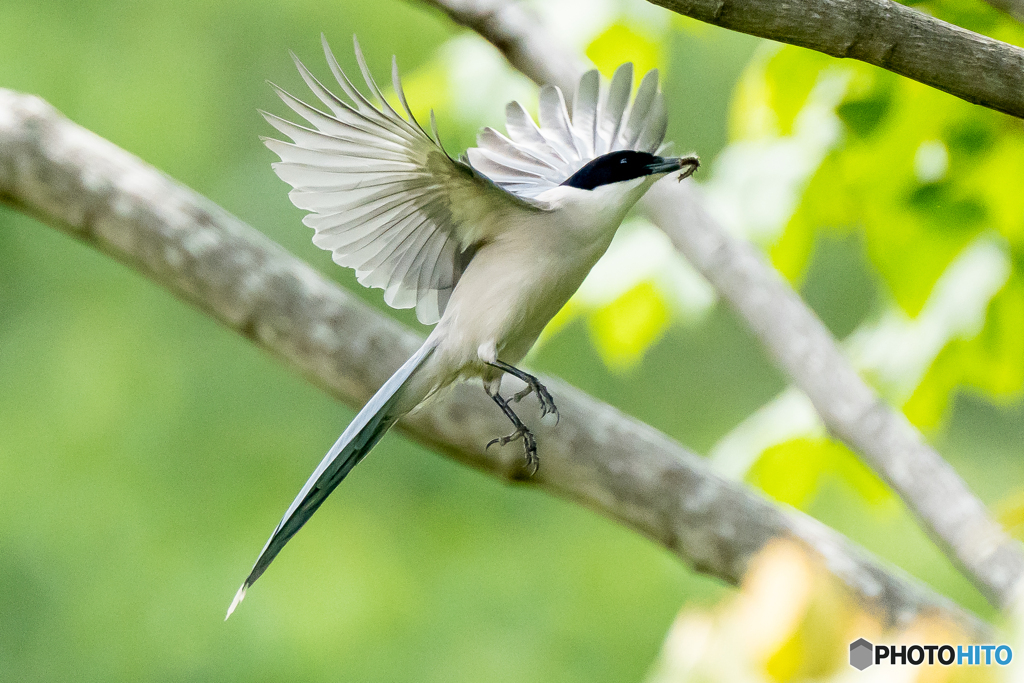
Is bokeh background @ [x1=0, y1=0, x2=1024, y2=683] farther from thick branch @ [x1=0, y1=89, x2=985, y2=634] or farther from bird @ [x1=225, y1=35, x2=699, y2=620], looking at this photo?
bird @ [x1=225, y1=35, x2=699, y2=620]

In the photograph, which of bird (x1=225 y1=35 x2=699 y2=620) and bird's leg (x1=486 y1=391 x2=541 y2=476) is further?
bird's leg (x1=486 y1=391 x2=541 y2=476)

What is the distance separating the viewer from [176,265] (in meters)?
1.62

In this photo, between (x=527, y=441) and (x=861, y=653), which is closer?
(x=861, y=653)

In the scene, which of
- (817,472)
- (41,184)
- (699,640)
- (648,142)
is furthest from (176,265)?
(699,640)

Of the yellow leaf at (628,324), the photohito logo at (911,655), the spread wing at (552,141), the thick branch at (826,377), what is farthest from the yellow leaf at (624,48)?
the photohito logo at (911,655)

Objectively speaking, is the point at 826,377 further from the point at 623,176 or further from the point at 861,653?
the point at 861,653

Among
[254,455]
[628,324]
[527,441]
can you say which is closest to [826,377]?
[628,324]

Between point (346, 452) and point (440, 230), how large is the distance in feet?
0.92

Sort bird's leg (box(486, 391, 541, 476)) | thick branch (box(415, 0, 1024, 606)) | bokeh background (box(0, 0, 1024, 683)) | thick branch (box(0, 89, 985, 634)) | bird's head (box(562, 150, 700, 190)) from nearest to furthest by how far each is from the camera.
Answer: bird's head (box(562, 150, 700, 190))
bird's leg (box(486, 391, 541, 476))
thick branch (box(415, 0, 1024, 606))
thick branch (box(0, 89, 985, 634))
bokeh background (box(0, 0, 1024, 683))

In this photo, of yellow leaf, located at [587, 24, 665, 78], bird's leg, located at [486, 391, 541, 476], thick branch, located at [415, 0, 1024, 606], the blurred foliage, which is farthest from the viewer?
yellow leaf, located at [587, 24, 665, 78]

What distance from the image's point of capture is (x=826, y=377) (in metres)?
1.55

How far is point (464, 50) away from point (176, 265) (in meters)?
0.67

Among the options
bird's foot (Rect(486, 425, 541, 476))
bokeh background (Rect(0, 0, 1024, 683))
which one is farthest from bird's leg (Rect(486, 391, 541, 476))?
bokeh background (Rect(0, 0, 1024, 683))

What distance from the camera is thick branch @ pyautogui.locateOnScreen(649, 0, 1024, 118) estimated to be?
81cm
